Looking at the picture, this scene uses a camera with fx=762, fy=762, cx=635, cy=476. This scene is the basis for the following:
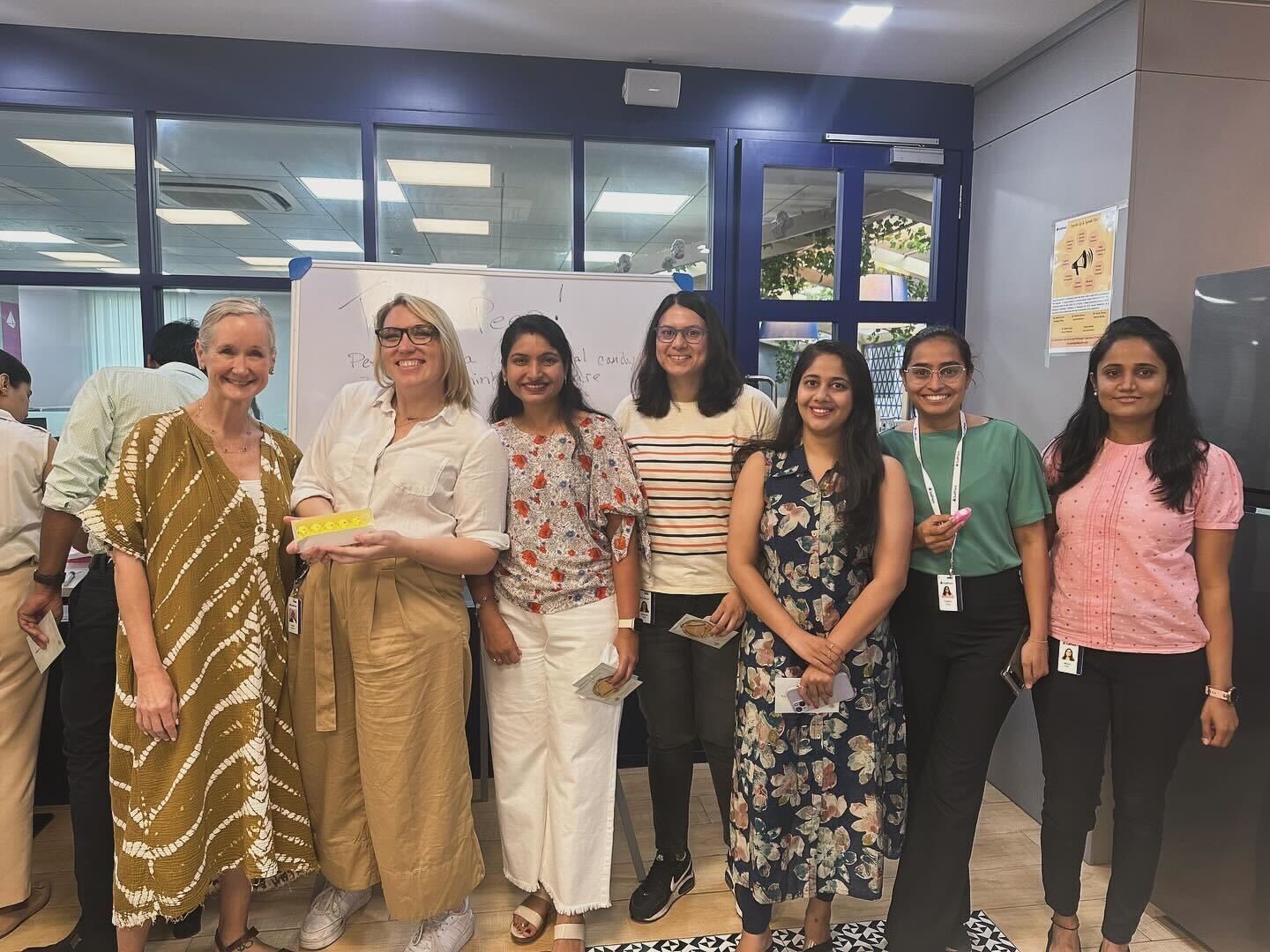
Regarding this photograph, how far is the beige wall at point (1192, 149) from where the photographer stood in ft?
7.90

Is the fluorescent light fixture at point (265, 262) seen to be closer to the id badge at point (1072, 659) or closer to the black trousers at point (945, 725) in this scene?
the black trousers at point (945, 725)

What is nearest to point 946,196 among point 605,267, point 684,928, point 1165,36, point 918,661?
point 1165,36

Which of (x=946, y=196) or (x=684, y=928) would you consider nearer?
(x=684, y=928)

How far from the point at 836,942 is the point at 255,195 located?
11.8 feet

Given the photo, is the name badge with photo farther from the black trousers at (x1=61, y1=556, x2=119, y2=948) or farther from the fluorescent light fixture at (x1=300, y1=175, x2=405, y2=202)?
the fluorescent light fixture at (x1=300, y1=175, x2=405, y2=202)

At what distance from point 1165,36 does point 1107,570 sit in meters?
1.82

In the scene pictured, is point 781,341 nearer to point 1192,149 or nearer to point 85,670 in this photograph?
point 1192,149

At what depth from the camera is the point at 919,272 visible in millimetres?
3301

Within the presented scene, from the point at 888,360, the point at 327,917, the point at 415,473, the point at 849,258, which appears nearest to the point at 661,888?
the point at 327,917

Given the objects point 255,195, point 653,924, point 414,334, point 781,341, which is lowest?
point 653,924

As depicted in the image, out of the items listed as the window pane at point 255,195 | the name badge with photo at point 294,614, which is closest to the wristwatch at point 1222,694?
the name badge with photo at point 294,614

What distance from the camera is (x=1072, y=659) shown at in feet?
5.93

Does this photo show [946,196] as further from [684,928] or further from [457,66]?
[684,928]

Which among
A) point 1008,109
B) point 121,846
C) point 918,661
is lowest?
point 121,846
